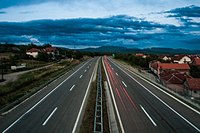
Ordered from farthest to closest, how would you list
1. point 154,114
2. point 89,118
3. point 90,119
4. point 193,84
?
point 193,84 → point 154,114 → point 89,118 → point 90,119

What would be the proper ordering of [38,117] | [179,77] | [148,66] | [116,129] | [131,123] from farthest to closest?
[148,66] → [179,77] → [38,117] → [131,123] → [116,129]

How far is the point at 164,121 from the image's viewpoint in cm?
1805

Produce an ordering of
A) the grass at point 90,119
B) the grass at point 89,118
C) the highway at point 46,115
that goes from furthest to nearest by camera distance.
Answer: the highway at point 46,115 → the grass at point 90,119 → the grass at point 89,118

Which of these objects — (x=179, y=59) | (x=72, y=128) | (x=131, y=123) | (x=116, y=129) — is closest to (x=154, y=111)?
(x=131, y=123)

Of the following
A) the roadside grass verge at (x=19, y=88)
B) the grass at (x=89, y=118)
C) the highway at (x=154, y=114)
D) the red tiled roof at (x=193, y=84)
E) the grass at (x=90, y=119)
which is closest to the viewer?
the grass at (x=89, y=118)

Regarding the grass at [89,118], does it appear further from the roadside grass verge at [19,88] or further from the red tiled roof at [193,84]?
the red tiled roof at [193,84]

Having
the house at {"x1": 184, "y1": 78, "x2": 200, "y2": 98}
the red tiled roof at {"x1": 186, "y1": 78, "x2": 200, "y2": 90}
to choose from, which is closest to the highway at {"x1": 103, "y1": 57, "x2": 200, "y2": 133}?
the house at {"x1": 184, "y1": 78, "x2": 200, "y2": 98}

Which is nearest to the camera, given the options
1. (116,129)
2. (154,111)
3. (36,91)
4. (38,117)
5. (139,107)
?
(116,129)

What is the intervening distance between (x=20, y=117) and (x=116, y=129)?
708cm

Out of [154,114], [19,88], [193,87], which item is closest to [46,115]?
[154,114]

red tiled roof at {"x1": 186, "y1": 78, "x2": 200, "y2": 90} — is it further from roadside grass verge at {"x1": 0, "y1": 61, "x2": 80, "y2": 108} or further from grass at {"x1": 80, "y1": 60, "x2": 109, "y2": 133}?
roadside grass verge at {"x1": 0, "y1": 61, "x2": 80, "y2": 108}

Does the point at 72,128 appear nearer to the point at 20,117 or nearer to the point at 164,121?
the point at 20,117

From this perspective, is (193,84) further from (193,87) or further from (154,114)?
(154,114)

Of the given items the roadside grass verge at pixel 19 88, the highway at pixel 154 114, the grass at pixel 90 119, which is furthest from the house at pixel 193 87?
the roadside grass verge at pixel 19 88
